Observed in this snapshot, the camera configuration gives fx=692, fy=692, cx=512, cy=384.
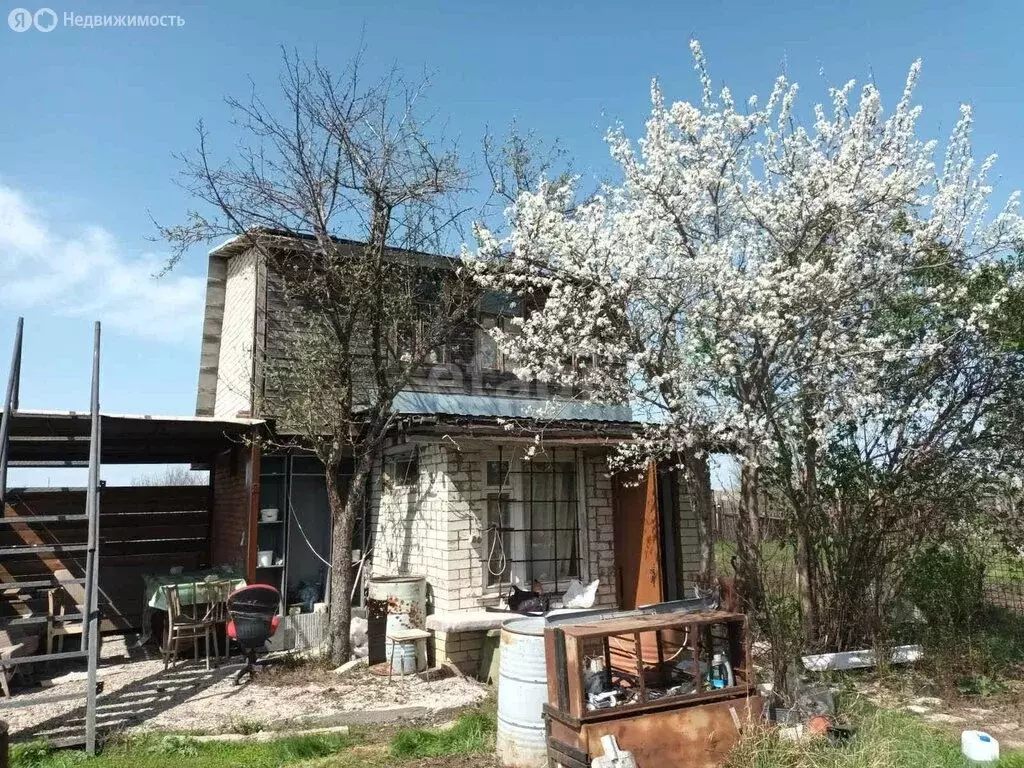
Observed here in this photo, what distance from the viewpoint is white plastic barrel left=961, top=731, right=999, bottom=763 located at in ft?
A: 15.0

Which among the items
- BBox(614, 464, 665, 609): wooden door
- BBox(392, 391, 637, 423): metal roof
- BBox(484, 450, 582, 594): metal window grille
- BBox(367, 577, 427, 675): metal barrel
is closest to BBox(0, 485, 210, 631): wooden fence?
BBox(392, 391, 637, 423): metal roof

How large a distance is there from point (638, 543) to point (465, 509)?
2.27 m

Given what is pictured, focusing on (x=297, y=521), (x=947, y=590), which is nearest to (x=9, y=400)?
(x=297, y=521)

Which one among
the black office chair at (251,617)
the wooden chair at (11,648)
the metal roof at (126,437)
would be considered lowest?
the wooden chair at (11,648)

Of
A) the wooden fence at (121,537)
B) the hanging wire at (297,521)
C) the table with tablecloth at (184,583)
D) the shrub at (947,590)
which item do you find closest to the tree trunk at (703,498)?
the shrub at (947,590)

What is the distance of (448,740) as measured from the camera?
219 inches

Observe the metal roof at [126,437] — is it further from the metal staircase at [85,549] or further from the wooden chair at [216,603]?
the wooden chair at [216,603]

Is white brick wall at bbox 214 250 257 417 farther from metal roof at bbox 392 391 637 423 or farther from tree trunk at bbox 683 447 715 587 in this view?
tree trunk at bbox 683 447 715 587

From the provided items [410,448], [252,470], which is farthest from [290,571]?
[410,448]

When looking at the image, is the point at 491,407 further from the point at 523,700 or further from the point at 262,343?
the point at 523,700

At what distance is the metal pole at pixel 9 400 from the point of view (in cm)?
599

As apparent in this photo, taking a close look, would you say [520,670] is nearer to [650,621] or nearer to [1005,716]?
[650,621]

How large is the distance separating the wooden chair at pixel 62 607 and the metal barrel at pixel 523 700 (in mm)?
5710

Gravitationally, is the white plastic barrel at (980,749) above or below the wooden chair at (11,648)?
below
